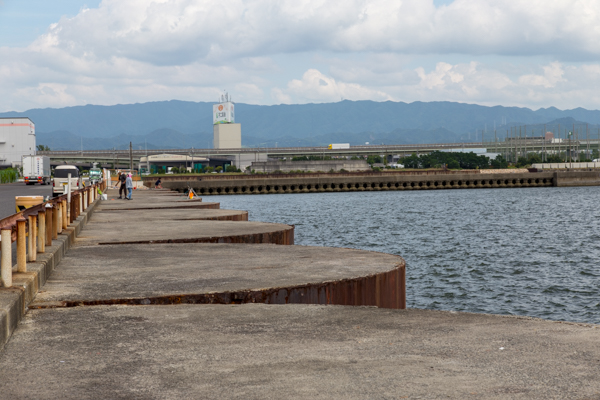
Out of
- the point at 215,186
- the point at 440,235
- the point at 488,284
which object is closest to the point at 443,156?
the point at 215,186

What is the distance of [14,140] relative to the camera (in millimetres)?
182500

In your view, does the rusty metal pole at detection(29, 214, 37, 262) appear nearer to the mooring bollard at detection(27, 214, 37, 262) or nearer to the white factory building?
the mooring bollard at detection(27, 214, 37, 262)

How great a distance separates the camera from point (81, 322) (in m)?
7.48

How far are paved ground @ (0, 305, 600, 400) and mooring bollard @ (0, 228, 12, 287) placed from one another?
21.2 inches

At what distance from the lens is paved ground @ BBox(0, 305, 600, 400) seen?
16.9ft

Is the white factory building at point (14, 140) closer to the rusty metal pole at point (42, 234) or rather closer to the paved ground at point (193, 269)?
the paved ground at point (193, 269)

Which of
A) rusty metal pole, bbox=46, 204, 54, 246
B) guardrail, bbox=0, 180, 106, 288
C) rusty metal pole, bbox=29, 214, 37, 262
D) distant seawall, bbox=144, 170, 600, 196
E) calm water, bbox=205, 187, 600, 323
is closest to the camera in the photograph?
guardrail, bbox=0, 180, 106, 288

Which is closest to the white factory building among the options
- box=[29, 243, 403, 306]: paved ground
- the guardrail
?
the guardrail

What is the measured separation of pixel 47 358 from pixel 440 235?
35014mm

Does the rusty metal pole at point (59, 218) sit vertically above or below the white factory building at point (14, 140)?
below

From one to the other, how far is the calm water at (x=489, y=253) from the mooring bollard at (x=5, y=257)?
1288 cm

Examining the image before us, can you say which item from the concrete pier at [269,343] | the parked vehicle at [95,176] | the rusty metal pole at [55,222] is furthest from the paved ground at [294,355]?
the parked vehicle at [95,176]

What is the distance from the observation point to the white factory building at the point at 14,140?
182m

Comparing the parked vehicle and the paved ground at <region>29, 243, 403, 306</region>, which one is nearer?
the paved ground at <region>29, 243, 403, 306</region>
